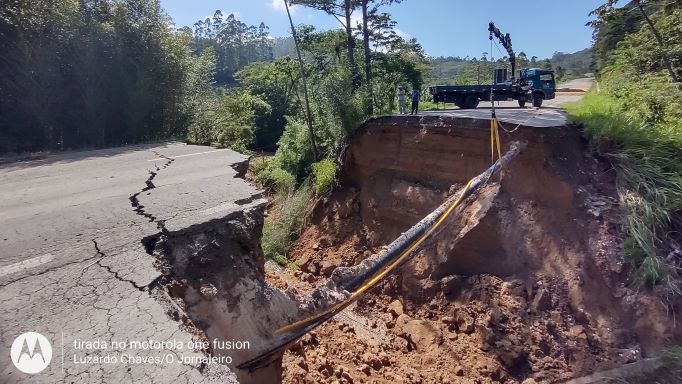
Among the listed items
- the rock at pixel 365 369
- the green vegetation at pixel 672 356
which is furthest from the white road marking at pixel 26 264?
the green vegetation at pixel 672 356

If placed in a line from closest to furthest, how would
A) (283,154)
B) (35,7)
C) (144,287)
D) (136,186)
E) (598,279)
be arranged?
(144,287), (136,186), (598,279), (35,7), (283,154)

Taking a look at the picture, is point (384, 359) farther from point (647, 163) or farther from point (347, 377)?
point (647, 163)

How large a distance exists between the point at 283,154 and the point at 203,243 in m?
9.26

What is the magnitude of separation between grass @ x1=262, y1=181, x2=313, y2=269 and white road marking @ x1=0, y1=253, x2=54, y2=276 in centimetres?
598

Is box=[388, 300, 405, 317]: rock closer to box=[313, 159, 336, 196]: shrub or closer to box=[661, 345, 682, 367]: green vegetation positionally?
box=[661, 345, 682, 367]: green vegetation

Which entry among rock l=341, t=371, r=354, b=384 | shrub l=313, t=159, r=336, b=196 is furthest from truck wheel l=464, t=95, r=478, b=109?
rock l=341, t=371, r=354, b=384

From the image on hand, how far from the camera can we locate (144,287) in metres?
2.55


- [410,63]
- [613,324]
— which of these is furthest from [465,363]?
[410,63]

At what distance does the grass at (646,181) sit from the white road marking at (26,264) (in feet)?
19.3

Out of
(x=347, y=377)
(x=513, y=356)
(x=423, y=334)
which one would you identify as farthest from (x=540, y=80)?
(x=347, y=377)

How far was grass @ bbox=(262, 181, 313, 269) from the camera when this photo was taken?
8.98 meters

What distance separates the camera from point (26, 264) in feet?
9.11

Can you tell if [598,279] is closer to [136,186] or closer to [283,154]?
[136,186]

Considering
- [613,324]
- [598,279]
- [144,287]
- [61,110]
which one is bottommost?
[613,324]
